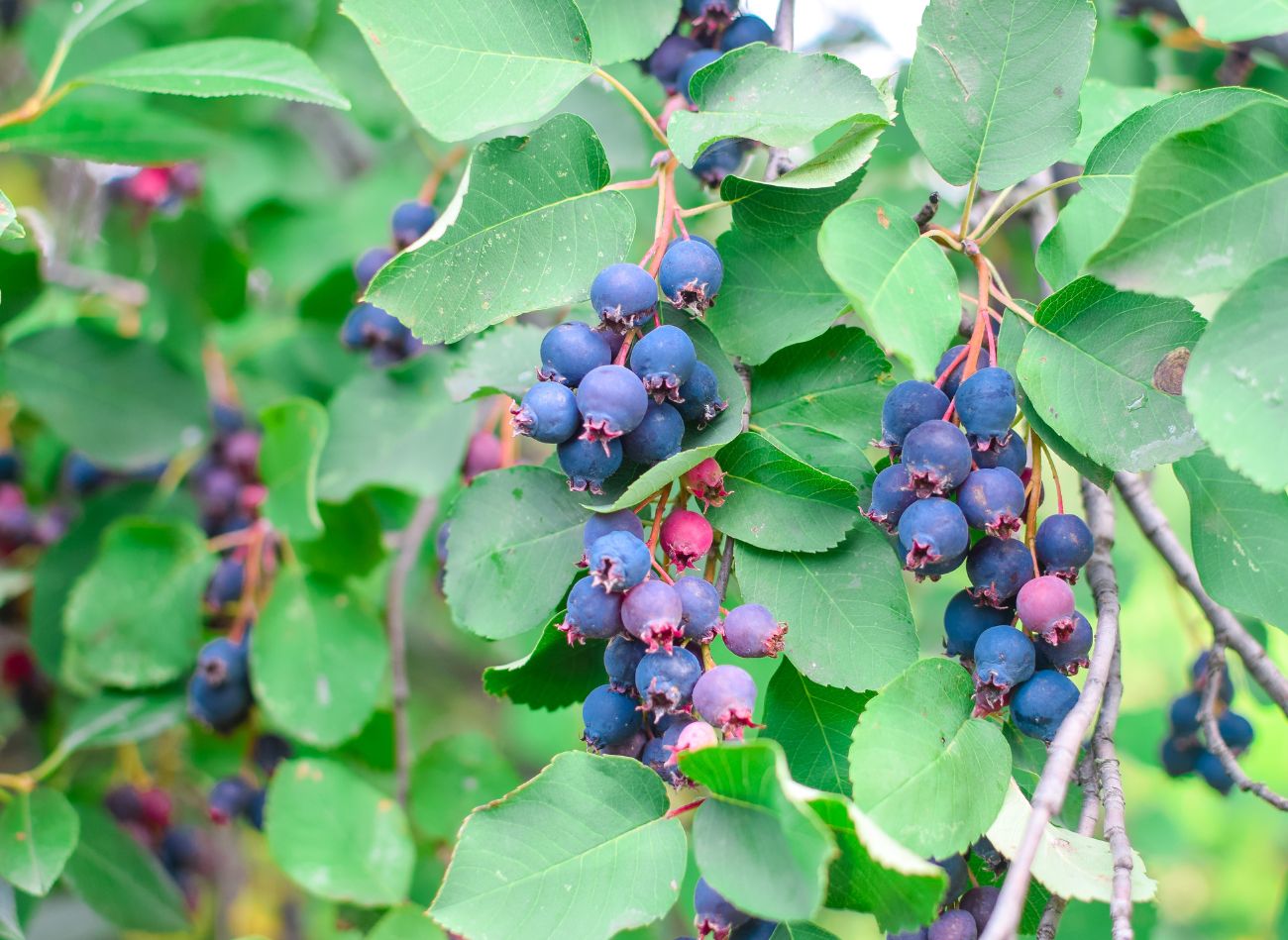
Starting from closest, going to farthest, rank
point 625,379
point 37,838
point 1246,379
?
point 1246,379, point 625,379, point 37,838

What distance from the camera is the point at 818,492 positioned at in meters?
0.92

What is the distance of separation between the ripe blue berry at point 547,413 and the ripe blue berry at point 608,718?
23cm

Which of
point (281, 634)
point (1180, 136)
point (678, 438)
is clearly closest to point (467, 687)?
point (281, 634)

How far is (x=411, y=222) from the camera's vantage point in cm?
147

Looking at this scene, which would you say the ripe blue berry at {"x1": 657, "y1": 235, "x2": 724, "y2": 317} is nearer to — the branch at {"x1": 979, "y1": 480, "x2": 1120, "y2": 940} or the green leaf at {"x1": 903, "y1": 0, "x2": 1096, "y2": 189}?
the green leaf at {"x1": 903, "y1": 0, "x2": 1096, "y2": 189}

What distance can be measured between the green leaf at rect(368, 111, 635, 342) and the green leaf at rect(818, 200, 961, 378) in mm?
239

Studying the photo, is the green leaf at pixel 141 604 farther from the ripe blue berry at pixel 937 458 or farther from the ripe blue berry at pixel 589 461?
the ripe blue berry at pixel 937 458

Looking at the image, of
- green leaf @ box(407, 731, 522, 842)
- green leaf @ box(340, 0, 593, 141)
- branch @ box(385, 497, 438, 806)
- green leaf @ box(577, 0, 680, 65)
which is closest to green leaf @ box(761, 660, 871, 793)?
green leaf @ box(340, 0, 593, 141)

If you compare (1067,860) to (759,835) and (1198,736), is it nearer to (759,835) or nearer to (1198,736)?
(759,835)

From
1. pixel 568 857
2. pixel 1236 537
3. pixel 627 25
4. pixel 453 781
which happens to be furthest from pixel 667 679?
pixel 453 781

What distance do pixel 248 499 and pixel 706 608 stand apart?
1.23 meters

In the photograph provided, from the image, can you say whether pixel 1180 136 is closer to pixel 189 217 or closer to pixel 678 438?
pixel 678 438

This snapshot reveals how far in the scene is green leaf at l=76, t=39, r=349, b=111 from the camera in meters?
1.17

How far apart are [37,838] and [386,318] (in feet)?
2.71
